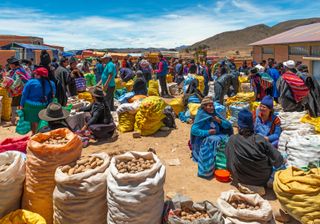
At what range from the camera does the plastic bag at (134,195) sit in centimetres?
229

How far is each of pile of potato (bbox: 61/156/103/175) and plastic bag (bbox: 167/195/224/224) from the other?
0.79 m

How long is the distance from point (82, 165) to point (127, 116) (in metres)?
3.75

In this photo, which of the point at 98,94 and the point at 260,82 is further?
the point at 260,82

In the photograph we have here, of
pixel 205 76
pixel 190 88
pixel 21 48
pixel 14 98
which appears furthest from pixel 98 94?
pixel 21 48

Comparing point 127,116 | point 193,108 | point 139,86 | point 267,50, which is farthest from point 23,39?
point 193,108

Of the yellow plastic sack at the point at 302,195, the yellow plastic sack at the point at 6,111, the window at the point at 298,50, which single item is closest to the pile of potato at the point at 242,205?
the yellow plastic sack at the point at 302,195

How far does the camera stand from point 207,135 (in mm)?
4348

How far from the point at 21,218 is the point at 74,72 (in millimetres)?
Answer: 5571

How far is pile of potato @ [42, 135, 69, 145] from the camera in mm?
2758

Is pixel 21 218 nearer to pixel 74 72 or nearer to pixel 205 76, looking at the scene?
pixel 74 72

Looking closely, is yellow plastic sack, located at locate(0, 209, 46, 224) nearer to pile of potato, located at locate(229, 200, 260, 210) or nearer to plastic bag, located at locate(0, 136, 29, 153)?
plastic bag, located at locate(0, 136, 29, 153)

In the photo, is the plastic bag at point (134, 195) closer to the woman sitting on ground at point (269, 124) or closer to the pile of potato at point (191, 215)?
the pile of potato at point (191, 215)

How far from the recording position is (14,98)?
6.55 m

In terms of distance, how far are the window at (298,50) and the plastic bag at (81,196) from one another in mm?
15414
